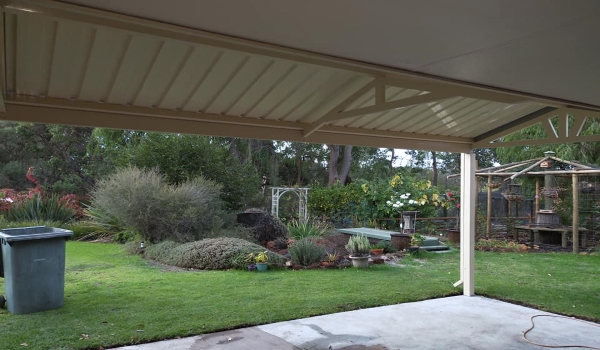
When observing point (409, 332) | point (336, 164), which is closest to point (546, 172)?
point (409, 332)

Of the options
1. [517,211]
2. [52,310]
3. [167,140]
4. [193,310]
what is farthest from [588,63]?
[517,211]

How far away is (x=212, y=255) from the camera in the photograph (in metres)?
8.59

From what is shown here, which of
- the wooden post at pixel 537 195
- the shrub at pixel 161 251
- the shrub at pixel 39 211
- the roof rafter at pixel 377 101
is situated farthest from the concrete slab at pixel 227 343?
the wooden post at pixel 537 195

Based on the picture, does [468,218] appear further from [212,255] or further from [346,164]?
[346,164]

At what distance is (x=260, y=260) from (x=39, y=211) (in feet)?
23.5

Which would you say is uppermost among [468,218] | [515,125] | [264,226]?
[515,125]

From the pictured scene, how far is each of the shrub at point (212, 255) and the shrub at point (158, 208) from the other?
3.12 ft

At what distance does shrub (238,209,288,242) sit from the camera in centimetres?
1129

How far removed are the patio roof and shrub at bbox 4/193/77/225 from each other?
9374 millimetres

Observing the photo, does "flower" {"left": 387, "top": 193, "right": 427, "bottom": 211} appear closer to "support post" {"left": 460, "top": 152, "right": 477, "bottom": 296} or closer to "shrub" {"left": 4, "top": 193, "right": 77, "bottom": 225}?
"support post" {"left": 460, "top": 152, "right": 477, "bottom": 296}

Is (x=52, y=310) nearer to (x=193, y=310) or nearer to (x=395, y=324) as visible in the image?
(x=193, y=310)

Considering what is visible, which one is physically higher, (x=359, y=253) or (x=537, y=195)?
(x=537, y=195)

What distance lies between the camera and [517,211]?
14.1 meters

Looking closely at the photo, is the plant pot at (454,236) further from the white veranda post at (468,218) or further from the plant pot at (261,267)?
the plant pot at (261,267)
